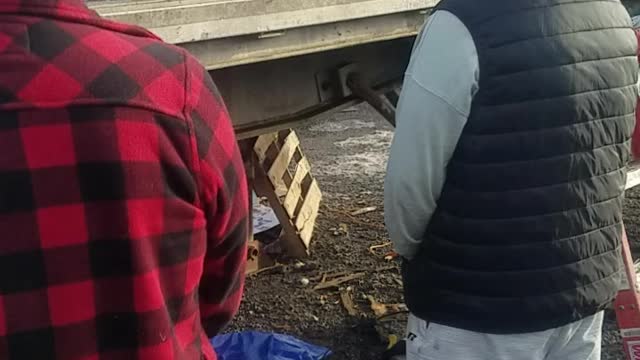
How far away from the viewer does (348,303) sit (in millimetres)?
4488

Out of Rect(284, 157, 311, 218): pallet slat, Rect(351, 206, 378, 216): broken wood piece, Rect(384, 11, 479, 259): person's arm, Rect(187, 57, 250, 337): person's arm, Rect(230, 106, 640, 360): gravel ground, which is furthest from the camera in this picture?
Rect(351, 206, 378, 216): broken wood piece

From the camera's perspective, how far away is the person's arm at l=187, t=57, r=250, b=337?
135 centimetres

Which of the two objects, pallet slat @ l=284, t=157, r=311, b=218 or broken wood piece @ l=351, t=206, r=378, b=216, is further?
broken wood piece @ l=351, t=206, r=378, b=216

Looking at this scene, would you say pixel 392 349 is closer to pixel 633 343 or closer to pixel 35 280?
pixel 633 343

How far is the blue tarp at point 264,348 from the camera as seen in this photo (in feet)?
12.1

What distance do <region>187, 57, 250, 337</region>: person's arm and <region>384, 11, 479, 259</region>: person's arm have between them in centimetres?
58

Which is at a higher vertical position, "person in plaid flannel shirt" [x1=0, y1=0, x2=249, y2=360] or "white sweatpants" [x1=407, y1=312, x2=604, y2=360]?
"person in plaid flannel shirt" [x1=0, y1=0, x2=249, y2=360]

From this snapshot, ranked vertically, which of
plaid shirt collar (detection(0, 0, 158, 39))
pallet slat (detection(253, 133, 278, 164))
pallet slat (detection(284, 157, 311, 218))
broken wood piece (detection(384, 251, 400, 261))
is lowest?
broken wood piece (detection(384, 251, 400, 261))

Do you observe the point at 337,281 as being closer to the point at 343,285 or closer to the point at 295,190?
the point at 343,285

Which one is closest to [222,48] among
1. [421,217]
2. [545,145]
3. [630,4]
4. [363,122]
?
[421,217]

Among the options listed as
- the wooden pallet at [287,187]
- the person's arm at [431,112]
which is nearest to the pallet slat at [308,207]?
the wooden pallet at [287,187]

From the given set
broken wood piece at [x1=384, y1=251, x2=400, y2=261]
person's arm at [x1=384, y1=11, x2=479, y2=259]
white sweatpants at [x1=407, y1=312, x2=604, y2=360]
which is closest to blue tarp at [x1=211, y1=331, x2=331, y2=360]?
broken wood piece at [x1=384, y1=251, x2=400, y2=261]

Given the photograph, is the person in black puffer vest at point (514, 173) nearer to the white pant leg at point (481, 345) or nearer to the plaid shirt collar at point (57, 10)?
the white pant leg at point (481, 345)

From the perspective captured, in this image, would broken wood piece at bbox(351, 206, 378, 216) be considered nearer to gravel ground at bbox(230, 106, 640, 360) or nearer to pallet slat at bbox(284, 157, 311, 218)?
gravel ground at bbox(230, 106, 640, 360)
